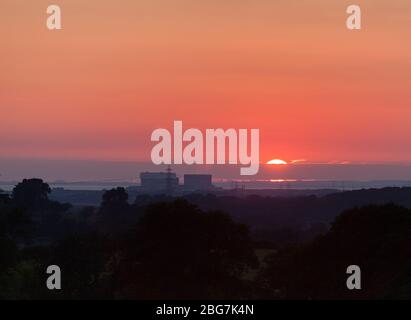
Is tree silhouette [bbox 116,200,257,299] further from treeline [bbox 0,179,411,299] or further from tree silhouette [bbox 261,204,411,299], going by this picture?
tree silhouette [bbox 261,204,411,299]

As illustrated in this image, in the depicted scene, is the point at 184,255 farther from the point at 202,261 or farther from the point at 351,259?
the point at 351,259

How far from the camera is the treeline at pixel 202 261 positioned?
7169 centimetres

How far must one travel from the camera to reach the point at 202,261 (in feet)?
243

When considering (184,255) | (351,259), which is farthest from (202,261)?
(351,259)

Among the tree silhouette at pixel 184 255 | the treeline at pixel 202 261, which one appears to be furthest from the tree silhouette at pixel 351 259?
the tree silhouette at pixel 184 255

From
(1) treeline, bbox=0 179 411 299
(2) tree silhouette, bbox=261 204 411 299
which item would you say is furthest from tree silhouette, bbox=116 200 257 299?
(2) tree silhouette, bbox=261 204 411 299

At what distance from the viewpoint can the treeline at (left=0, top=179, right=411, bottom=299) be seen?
7169cm

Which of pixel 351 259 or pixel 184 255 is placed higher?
pixel 184 255

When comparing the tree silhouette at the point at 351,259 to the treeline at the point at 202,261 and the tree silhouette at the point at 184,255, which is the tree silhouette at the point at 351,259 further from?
the tree silhouette at the point at 184,255

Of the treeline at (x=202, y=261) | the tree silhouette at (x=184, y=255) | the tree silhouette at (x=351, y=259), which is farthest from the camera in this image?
the tree silhouette at (x=184, y=255)

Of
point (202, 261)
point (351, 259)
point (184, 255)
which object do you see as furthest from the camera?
point (184, 255)

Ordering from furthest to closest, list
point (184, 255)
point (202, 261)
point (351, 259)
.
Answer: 1. point (184, 255)
2. point (202, 261)
3. point (351, 259)

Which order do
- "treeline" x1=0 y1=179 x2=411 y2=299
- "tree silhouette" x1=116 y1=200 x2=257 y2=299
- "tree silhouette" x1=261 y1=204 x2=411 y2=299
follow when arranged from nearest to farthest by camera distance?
"tree silhouette" x1=261 y1=204 x2=411 y2=299 < "treeline" x1=0 y1=179 x2=411 y2=299 < "tree silhouette" x1=116 y1=200 x2=257 y2=299
